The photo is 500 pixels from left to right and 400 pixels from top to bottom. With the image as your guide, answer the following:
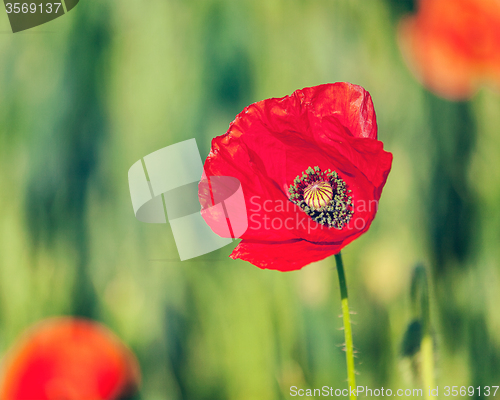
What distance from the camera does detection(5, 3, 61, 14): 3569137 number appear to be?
50 cm

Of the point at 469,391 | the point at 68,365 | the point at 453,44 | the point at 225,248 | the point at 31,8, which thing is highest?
the point at 31,8

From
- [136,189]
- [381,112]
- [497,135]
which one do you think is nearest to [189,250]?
[136,189]

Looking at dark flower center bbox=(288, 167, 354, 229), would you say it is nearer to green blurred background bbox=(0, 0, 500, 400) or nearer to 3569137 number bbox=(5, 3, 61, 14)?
green blurred background bbox=(0, 0, 500, 400)

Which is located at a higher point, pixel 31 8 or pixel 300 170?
pixel 31 8

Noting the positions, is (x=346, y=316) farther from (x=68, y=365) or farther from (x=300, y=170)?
(x=68, y=365)

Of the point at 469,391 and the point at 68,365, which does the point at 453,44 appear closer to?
the point at 469,391

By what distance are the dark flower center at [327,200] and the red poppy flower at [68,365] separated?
331mm

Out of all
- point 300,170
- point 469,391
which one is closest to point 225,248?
point 300,170

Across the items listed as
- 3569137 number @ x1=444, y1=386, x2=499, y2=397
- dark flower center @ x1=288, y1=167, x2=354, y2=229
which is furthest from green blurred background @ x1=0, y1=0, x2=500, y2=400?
dark flower center @ x1=288, y1=167, x2=354, y2=229

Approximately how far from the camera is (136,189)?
1.64 ft

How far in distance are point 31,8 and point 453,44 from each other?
1.89 feet

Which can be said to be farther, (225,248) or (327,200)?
(225,248)

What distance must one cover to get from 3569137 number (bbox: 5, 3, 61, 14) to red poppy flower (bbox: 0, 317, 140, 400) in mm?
418

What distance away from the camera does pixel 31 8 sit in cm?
51
